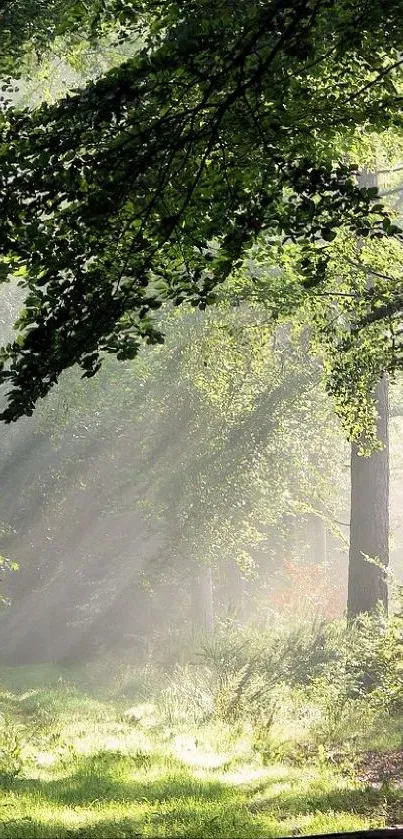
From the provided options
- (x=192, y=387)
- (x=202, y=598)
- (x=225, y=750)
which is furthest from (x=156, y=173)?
(x=202, y=598)

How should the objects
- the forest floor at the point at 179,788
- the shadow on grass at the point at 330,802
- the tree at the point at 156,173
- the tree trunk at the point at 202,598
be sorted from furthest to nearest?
the tree trunk at the point at 202,598 → the shadow on grass at the point at 330,802 → the forest floor at the point at 179,788 → the tree at the point at 156,173

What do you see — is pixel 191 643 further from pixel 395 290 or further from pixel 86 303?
pixel 86 303

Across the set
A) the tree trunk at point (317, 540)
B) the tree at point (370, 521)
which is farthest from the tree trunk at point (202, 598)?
the tree at point (370, 521)

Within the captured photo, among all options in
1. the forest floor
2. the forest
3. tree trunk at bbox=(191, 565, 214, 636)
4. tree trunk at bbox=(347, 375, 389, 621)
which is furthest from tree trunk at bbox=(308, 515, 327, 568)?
Answer: the forest floor

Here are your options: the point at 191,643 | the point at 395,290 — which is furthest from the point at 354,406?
the point at 191,643

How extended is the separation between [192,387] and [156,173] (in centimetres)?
1623

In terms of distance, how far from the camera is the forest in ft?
13.5

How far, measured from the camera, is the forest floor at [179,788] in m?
6.70

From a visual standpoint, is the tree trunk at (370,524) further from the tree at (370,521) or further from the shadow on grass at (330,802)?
the shadow on grass at (330,802)

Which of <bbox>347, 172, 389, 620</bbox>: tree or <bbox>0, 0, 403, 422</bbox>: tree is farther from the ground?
<bbox>347, 172, 389, 620</bbox>: tree

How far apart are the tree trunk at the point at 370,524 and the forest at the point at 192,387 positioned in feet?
0.16

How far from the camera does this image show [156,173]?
4.23 m

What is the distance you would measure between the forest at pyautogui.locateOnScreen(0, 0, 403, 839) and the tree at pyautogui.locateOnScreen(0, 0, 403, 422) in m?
0.02

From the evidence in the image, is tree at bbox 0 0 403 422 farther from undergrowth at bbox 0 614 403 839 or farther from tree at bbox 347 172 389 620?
tree at bbox 347 172 389 620
